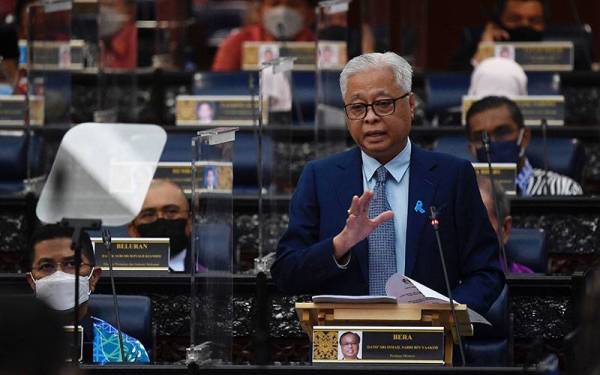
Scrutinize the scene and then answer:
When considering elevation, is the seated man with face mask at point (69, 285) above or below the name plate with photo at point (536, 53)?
below

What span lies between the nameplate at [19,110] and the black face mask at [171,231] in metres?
2.24

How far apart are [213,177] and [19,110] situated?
3.85m

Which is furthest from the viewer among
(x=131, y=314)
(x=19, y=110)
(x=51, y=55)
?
(x=19, y=110)

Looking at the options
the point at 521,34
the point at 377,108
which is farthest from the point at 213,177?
the point at 521,34

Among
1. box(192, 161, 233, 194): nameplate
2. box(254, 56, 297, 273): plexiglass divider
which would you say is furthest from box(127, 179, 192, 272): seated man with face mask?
box(192, 161, 233, 194): nameplate

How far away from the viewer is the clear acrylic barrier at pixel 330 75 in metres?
8.44

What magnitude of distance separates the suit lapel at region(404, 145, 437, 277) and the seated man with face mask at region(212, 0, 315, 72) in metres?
6.05

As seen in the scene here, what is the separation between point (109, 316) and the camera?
16.9ft

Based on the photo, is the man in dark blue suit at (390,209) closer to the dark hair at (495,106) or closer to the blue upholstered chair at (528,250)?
the blue upholstered chair at (528,250)

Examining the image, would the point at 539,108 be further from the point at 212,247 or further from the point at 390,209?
the point at 390,209

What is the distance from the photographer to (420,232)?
421 centimetres

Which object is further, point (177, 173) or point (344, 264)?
point (177, 173)

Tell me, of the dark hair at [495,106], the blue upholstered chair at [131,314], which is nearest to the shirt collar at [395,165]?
the blue upholstered chair at [131,314]

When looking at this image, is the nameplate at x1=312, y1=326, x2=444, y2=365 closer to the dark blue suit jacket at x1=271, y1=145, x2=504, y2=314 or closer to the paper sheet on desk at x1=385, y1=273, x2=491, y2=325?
the paper sheet on desk at x1=385, y1=273, x2=491, y2=325
